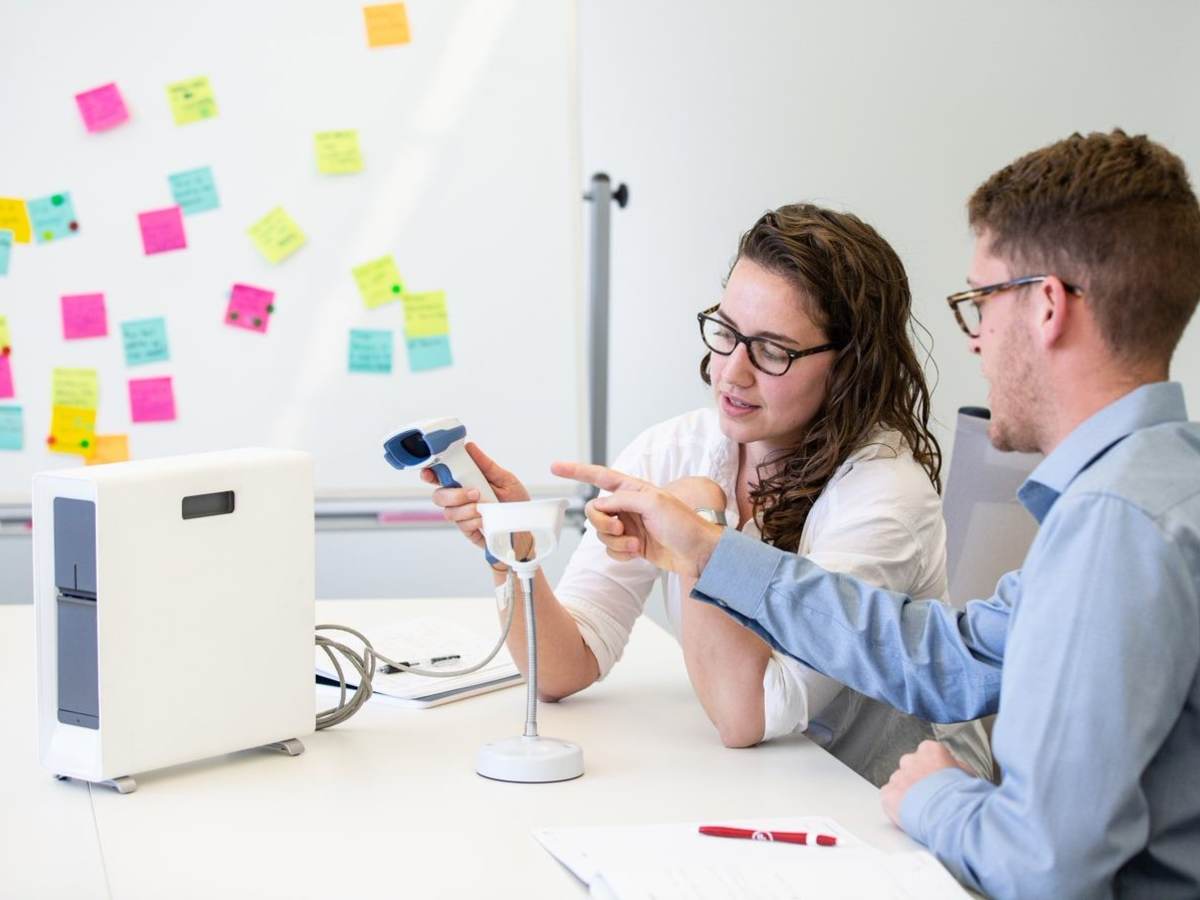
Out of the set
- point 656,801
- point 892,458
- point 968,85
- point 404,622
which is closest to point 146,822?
point 656,801

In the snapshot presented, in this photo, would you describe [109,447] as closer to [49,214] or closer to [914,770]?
[49,214]

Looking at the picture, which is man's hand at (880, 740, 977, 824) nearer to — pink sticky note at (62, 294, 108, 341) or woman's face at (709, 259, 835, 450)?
woman's face at (709, 259, 835, 450)

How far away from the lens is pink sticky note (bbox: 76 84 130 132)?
98.0 inches

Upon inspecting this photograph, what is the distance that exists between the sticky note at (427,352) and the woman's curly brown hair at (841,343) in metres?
1.15

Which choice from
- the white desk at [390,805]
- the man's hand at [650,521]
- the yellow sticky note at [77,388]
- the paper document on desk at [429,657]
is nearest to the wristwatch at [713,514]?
the man's hand at [650,521]

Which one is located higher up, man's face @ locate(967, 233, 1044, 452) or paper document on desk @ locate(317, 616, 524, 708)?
man's face @ locate(967, 233, 1044, 452)

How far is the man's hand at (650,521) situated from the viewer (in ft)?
4.20

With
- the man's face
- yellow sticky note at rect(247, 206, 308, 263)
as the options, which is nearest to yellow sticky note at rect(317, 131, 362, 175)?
yellow sticky note at rect(247, 206, 308, 263)

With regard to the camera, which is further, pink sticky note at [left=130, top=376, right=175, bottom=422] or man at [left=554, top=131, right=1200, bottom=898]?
pink sticky note at [left=130, top=376, right=175, bottom=422]

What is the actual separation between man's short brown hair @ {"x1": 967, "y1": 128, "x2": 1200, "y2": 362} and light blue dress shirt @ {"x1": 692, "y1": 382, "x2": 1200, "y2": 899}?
2.3 inches

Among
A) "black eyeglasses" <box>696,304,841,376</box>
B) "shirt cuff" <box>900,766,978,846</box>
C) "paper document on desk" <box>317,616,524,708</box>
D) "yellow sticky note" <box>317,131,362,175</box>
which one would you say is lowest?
"paper document on desk" <box>317,616,524,708</box>

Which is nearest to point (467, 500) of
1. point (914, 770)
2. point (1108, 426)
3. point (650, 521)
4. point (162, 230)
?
point (650, 521)

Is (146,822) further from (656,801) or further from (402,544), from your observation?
(402,544)

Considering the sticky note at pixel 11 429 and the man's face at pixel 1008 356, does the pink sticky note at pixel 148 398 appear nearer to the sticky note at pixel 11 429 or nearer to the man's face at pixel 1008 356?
the sticky note at pixel 11 429
